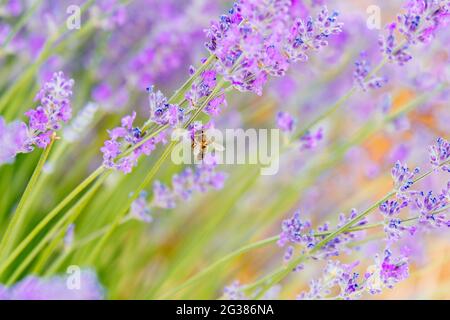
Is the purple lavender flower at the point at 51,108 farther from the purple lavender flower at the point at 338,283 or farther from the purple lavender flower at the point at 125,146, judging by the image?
the purple lavender flower at the point at 338,283

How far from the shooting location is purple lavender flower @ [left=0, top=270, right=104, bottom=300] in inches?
19.6

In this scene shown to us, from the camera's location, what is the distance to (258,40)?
1.07 feet

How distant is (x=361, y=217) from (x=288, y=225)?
0.05 m

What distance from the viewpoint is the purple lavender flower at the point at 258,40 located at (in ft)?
1.05

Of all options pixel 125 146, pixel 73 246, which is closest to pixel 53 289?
pixel 73 246

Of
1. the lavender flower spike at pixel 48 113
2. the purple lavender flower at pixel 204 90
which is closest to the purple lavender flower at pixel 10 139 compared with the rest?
the lavender flower spike at pixel 48 113

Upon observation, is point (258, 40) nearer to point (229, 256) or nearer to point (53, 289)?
point (229, 256)

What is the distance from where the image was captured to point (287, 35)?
1.19ft

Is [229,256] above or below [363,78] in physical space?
below

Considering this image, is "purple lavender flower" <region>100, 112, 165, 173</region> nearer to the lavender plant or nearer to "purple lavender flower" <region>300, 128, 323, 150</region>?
the lavender plant

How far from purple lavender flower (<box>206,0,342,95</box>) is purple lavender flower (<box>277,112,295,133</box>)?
145 mm

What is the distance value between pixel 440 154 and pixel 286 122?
0.53ft

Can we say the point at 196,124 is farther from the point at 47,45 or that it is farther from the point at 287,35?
the point at 47,45
